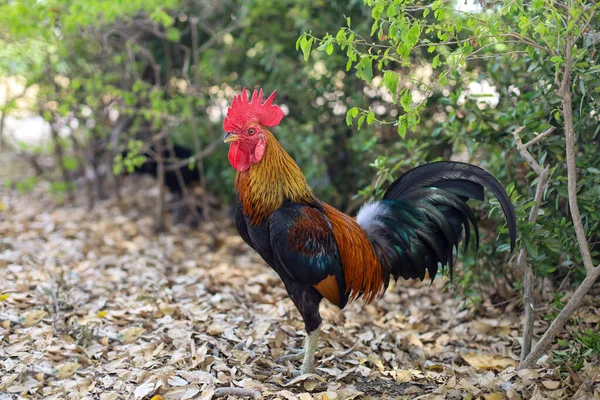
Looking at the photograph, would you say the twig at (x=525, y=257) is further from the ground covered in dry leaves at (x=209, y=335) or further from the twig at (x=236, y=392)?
the twig at (x=236, y=392)

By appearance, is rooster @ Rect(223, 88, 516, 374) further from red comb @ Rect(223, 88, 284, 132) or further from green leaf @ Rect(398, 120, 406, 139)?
green leaf @ Rect(398, 120, 406, 139)

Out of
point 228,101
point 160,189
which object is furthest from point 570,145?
point 160,189

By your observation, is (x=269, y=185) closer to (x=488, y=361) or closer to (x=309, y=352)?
(x=309, y=352)

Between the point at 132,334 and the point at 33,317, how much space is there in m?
0.77

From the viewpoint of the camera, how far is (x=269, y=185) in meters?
3.58

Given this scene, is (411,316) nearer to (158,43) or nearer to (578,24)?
(578,24)

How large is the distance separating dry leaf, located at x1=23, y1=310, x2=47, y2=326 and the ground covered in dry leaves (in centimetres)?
1

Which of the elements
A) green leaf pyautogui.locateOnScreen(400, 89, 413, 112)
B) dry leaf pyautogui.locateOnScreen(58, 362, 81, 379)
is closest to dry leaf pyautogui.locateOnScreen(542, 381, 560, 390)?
green leaf pyautogui.locateOnScreen(400, 89, 413, 112)

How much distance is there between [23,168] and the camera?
954 centimetres

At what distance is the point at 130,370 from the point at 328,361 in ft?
4.45

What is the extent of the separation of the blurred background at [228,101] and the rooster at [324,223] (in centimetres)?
67

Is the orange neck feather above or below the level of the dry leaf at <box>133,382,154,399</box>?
above

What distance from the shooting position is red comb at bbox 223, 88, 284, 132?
3.57 meters

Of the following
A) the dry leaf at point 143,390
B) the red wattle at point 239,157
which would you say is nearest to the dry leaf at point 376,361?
the dry leaf at point 143,390
